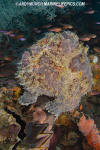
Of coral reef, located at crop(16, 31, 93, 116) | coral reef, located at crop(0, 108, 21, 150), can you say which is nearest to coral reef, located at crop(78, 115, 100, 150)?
coral reef, located at crop(16, 31, 93, 116)

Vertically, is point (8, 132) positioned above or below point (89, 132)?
above

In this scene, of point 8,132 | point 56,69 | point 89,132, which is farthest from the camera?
point 89,132

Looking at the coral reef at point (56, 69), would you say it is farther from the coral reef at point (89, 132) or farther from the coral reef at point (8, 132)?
the coral reef at point (89, 132)

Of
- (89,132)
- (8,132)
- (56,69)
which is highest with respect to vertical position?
(56,69)

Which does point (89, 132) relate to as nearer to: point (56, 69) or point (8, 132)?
point (56, 69)

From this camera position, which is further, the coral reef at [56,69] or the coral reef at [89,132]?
the coral reef at [89,132]

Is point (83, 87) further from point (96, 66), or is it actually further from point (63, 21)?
point (63, 21)

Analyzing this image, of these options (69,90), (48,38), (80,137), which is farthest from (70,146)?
(48,38)

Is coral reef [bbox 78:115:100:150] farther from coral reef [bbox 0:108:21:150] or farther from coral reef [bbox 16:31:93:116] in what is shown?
coral reef [bbox 0:108:21:150]

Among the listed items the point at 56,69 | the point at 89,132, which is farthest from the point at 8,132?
the point at 89,132

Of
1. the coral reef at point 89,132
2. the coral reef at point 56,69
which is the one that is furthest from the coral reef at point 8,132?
the coral reef at point 89,132
